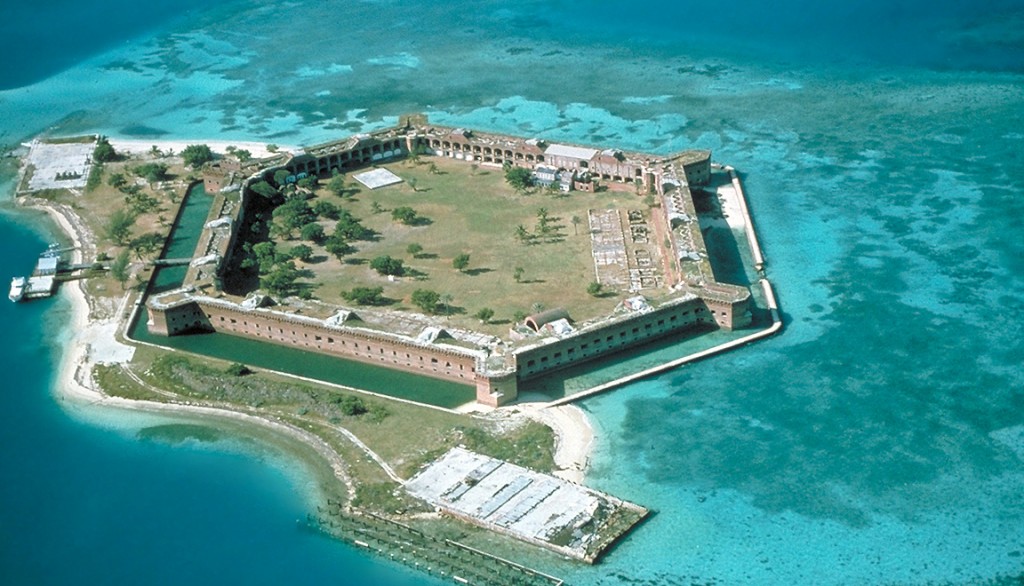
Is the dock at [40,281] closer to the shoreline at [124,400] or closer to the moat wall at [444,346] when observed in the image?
the shoreline at [124,400]

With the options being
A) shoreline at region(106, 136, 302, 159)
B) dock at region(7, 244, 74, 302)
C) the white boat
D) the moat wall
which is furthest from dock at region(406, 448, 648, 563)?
shoreline at region(106, 136, 302, 159)

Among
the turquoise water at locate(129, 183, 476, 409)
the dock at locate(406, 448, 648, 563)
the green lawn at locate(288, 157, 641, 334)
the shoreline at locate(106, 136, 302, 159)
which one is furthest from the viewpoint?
the shoreline at locate(106, 136, 302, 159)

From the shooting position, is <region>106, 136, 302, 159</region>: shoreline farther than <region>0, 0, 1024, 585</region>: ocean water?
Yes

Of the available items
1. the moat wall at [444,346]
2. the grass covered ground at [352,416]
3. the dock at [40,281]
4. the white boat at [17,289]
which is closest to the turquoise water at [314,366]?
the moat wall at [444,346]

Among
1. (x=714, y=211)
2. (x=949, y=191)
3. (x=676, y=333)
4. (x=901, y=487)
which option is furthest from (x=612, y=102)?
(x=901, y=487)

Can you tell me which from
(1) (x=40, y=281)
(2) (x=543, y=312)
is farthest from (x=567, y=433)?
(1) (x=40, y=281)

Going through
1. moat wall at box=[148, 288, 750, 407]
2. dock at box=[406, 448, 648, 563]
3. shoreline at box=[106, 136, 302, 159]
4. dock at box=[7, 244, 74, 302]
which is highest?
shoreline at box=[106, 136, 302, 159]

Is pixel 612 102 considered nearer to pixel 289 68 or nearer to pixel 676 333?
pixel 289 68

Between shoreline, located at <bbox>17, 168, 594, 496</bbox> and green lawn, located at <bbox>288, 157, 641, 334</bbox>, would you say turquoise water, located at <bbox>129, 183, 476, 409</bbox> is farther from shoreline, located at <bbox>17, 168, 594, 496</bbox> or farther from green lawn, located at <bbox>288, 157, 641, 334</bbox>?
green lawn, located at <bbox>288, 157, 641, 334</bbox>
